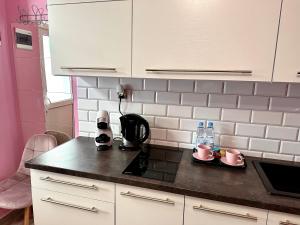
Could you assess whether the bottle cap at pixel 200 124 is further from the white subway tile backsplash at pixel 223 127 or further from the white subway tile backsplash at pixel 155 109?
the white subway tile backsplash at pixel 155 109

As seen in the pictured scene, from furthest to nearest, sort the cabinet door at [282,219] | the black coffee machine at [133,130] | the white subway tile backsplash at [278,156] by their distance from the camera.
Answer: the black coffee machine at [133,130]
the white subway tile backsplash at [278,156]
the cabinet door at [282,219]

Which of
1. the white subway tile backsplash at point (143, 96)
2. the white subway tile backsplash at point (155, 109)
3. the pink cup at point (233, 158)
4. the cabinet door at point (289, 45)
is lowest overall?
the pink cup at point (233, 158)

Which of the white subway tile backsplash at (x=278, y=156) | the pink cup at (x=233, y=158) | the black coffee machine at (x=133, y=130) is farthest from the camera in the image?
the black coffee machine at (x=133, y=130)

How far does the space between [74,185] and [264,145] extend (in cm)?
116

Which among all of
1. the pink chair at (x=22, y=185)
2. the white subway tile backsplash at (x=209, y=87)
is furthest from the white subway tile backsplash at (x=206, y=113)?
the pink chair at (x=22, y=185)

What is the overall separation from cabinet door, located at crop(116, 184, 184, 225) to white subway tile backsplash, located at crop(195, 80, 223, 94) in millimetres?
694

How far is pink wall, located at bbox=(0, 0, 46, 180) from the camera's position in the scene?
Result: 2076 millimetres

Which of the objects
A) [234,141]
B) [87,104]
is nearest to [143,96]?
[87,104]

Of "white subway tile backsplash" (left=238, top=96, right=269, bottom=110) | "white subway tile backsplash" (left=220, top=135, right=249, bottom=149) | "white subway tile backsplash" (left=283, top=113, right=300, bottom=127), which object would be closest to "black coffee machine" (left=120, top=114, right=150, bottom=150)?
"white subway tile backsplash" (left=220, top=135, right=249, bottom=149)

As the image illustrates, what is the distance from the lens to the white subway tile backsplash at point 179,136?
151 cm

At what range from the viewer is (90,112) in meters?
1.69

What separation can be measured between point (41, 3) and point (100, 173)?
201cm

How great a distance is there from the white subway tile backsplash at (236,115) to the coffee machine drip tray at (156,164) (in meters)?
0.38

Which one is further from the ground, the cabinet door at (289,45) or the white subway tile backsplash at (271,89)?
the cabinet door at (289,45)
